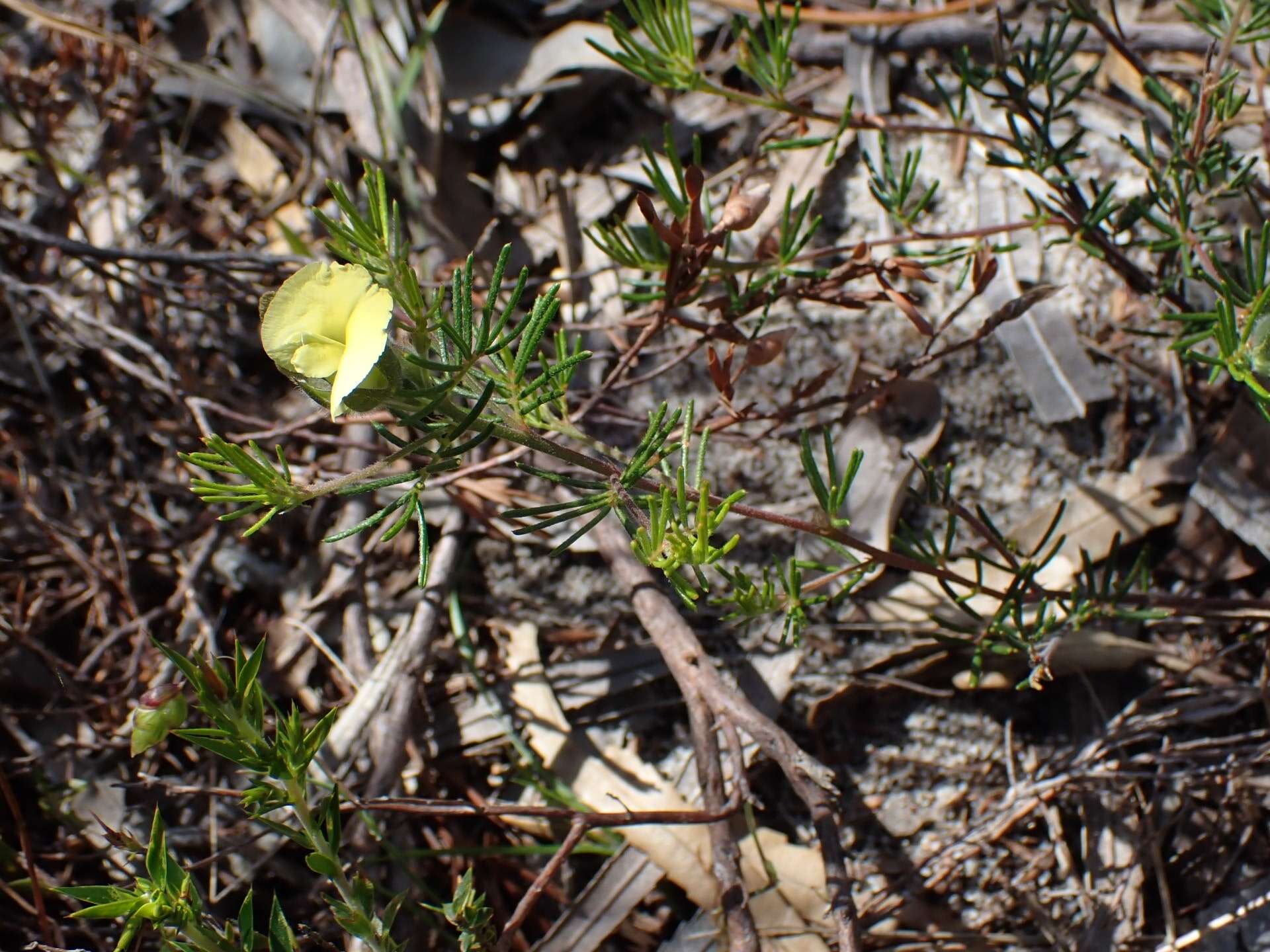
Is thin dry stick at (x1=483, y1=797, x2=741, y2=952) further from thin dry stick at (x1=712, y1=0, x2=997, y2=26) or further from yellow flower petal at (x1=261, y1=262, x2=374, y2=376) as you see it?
thin dry stick at (x1=712, y1=0, x2=997, y2=26)

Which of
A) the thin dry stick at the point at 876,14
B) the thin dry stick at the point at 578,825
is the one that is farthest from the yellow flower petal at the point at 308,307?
the thin dry stick at the point at 876,14

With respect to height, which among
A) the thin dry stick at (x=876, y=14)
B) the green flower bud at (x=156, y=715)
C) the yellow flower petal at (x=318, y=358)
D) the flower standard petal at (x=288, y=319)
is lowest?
the green flower bud at (x=156, y=715)

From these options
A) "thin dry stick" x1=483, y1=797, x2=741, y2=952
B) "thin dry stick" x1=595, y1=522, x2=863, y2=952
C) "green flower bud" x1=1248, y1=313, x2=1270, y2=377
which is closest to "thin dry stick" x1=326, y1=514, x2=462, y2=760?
"thin dry stick" x1=595, y1=522, x2=863, y2=952

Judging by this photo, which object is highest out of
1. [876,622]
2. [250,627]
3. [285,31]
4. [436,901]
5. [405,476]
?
[285,31]

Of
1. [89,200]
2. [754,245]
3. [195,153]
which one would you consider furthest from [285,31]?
[754,245]

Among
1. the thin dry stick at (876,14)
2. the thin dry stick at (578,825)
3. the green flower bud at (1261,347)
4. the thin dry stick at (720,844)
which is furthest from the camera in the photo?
the thin dry stick at (876,14)

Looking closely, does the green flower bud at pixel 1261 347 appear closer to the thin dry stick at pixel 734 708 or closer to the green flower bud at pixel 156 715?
the thin dry stick at pixel 734 708

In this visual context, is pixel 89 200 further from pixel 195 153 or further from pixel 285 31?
pixel 285 31
